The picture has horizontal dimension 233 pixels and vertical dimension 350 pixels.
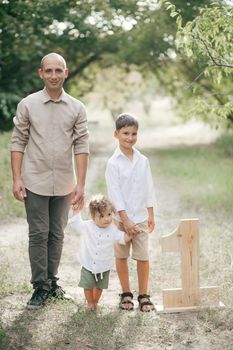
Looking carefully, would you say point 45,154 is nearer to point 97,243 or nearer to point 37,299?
point 97,243

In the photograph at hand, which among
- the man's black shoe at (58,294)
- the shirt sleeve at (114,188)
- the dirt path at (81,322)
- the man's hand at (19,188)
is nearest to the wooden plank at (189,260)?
the dirt path at (81,322)

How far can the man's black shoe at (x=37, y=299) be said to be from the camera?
16.9 ft

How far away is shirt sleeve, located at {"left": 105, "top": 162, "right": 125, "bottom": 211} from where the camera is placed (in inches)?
200

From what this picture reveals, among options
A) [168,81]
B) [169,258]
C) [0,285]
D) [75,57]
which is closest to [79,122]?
[0,285]

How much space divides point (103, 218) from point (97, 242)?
0.21 metres

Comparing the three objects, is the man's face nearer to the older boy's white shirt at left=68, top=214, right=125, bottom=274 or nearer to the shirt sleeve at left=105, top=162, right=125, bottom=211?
the shirt sleeve at left=105, top=162, right=125, bottom=211

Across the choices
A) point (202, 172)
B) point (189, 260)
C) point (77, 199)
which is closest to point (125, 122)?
point (77, 199)

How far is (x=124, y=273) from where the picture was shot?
17.5ft

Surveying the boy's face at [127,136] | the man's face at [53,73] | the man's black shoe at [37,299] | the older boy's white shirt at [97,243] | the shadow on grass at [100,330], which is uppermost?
the man's face at [53,73]

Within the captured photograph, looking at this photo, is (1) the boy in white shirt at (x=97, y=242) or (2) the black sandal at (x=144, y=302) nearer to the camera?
(1) the boy in white shirt at (x=97, y=242)

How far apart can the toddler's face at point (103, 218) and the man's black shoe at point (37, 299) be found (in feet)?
2.66

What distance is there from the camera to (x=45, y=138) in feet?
16.6

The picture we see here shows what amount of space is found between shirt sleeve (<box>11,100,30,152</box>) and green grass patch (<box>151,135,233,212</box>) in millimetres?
5098

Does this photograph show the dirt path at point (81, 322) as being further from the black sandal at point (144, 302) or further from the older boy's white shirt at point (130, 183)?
the older boy's white shirt at point (130, 183)
